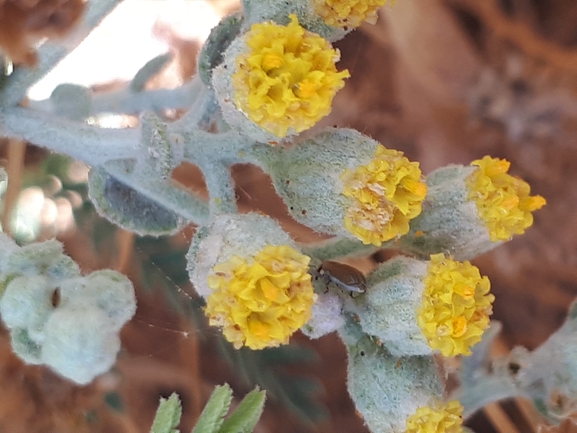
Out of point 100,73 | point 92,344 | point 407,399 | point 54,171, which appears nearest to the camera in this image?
point 92,344

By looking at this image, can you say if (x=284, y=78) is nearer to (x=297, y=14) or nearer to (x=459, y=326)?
(x=297, y=14)

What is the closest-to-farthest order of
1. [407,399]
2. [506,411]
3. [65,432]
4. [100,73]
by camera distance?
1. [407,399]
2. [65,432]
3. [100,73]
4. [506,411]

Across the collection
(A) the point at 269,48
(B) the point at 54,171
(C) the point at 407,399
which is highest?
(A) the point at 269,48

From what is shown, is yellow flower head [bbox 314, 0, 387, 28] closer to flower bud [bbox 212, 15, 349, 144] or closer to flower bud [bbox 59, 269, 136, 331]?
flower bud [bbox 212, 15, 349, 144]

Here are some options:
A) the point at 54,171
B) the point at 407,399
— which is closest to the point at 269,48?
the point at 407,399

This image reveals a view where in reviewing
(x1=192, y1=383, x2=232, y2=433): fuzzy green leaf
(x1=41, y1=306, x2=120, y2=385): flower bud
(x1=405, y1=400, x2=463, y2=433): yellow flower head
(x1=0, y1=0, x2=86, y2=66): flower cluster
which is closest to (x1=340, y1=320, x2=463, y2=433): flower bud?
(x1=405, y1=400, x2=463, y2=433): yellow flower head

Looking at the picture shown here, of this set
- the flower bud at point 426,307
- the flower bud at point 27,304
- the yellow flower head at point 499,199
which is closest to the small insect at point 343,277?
the flower bud at point 426,307

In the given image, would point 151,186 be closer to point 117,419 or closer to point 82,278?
point 82,278
